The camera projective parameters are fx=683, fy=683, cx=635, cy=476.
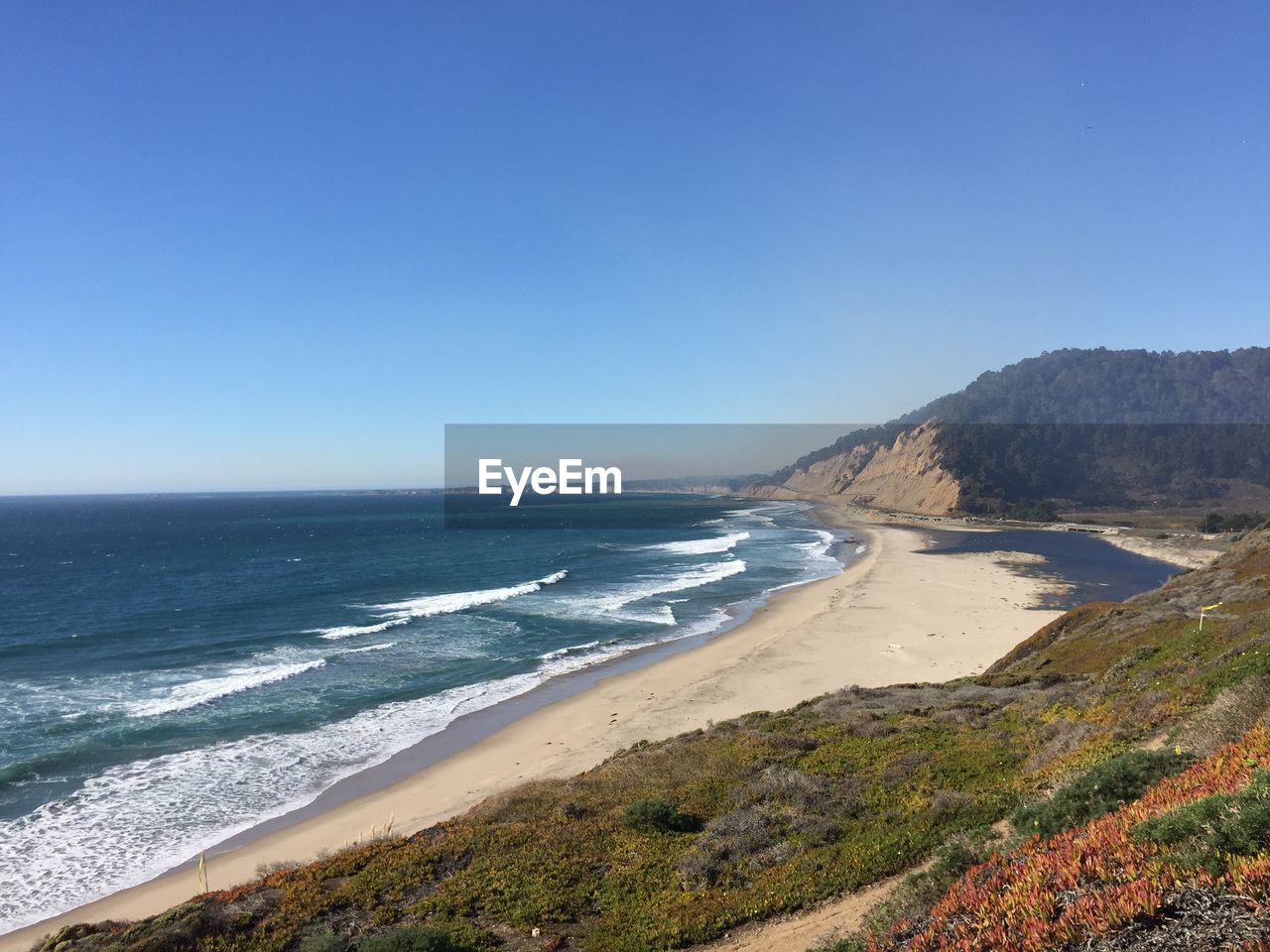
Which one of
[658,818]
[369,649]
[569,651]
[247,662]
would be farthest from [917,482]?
[658,818]

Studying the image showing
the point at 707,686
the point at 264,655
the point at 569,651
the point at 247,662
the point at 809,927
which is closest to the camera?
the point at 809,927

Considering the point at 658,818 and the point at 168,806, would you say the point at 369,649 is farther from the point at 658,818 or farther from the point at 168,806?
the point at 658,818

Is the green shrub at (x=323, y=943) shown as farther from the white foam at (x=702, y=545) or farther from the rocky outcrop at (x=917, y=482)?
the rocky outcrop at (x=917, y=482)

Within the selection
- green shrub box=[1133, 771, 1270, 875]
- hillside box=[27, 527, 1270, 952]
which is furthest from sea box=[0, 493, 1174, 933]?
green shrub box=[1133, 771, 1270, 875]

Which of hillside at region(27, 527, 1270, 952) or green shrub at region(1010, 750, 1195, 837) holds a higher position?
green shrub at region(1010, 750, 1195, 837)

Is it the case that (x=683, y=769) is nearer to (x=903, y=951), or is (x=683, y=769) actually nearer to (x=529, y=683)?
(x=903, y=951)

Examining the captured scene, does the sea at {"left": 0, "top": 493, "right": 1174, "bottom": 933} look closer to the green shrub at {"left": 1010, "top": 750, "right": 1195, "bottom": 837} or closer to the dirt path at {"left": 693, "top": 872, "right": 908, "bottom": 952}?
the dirt path at {"left": 693, "top": 872, "right": 908, "bottom": 952}
